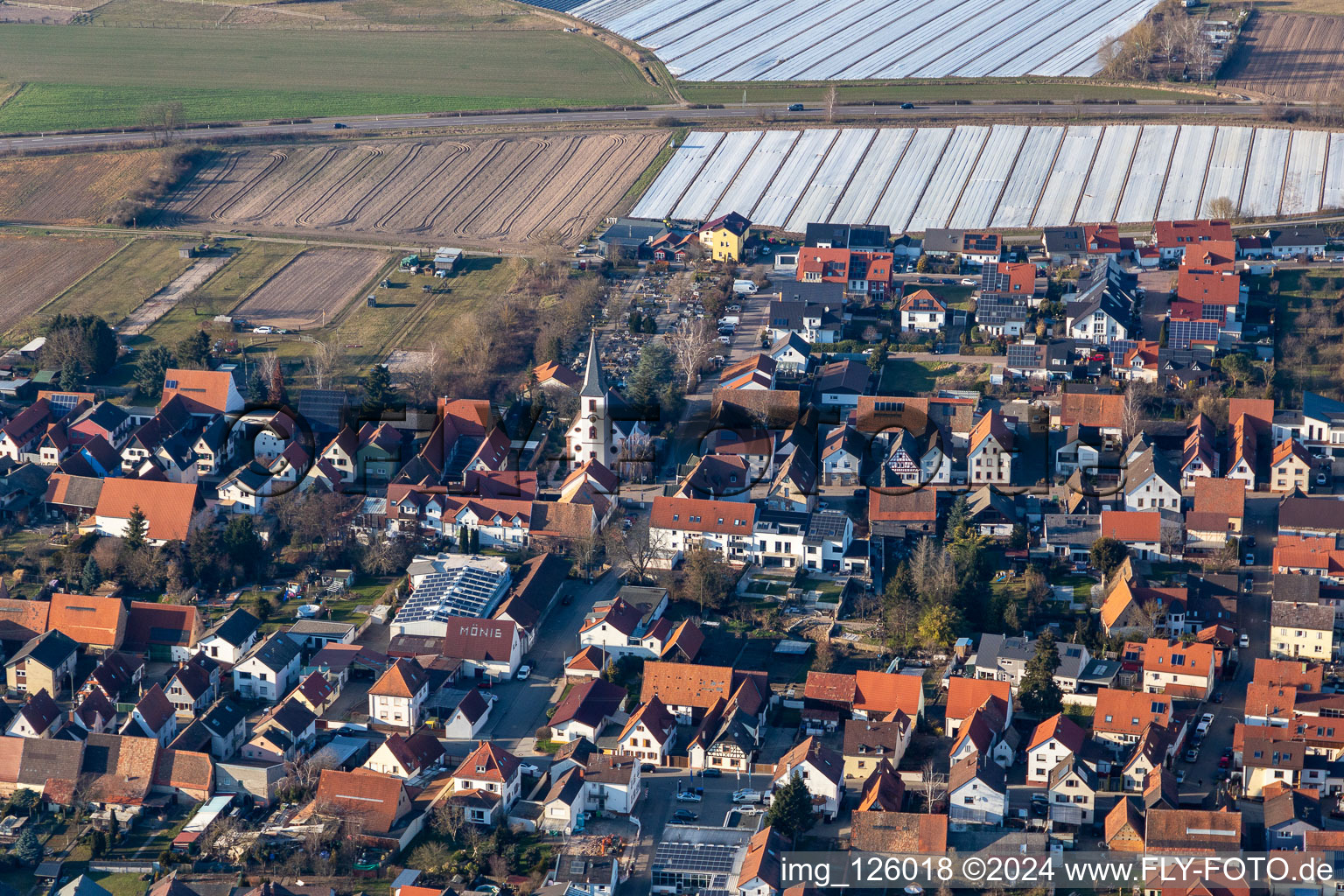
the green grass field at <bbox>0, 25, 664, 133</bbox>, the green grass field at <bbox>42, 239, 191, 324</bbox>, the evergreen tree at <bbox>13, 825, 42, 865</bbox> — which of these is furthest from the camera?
the green grass field at <bbox>0, 25, 664, 133</bbox>

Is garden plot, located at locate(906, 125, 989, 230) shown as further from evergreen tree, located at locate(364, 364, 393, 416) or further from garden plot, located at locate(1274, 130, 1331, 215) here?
evergreen tree, located at locate(364, 364, 393, 416)

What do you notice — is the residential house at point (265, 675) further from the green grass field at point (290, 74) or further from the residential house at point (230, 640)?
the green grass field at point (290, 74)

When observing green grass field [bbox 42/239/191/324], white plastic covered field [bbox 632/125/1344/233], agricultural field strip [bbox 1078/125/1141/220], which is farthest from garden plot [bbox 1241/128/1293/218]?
green grass field [bbox 42/239/191/324]

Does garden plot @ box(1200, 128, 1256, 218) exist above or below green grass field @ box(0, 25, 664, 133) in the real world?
below

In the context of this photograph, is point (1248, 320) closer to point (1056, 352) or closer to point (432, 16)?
point (1056, 352)

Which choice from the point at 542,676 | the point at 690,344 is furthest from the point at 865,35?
the point at 542,676

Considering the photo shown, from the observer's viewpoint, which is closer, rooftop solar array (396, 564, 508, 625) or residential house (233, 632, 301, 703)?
residential house (233, 632, 301, 703)
